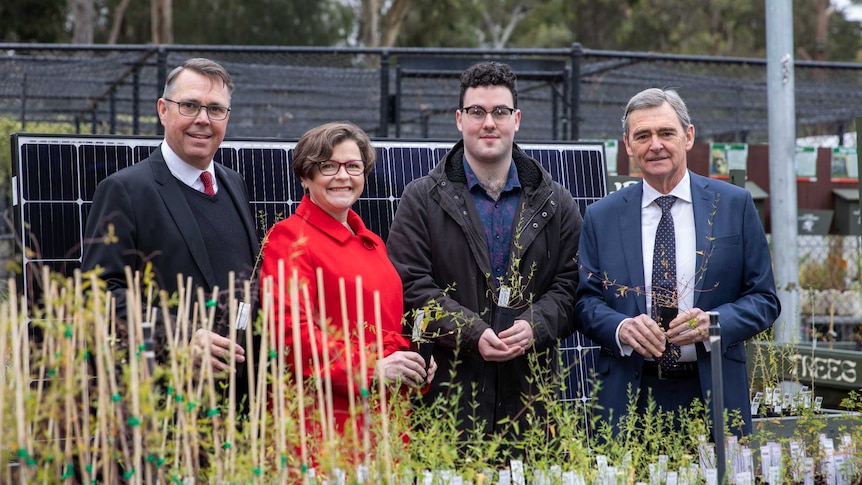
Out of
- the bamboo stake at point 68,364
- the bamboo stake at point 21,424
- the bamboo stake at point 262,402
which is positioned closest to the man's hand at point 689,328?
the bamboo stake at point 262,402

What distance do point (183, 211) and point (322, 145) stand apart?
1.90ft

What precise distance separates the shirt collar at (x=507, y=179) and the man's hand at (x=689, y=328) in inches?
37.3

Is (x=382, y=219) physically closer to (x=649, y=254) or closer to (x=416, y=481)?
(x=649, y=254)

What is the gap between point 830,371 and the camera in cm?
527

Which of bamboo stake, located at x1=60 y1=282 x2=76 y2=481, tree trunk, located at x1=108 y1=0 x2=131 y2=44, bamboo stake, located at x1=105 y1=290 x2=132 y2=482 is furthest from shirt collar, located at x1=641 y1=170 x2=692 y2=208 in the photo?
tree trunk, located at x1=108 y1=0 x2=131 y2=44

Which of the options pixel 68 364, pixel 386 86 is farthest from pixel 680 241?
pixel 386 86

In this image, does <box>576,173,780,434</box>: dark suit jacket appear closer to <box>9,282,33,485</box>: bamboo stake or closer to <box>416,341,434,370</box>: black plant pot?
<box>416,341,434,370</box>: black plant pot

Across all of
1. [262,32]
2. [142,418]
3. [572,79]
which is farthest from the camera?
[262,32]

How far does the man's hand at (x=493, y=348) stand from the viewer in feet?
12.4

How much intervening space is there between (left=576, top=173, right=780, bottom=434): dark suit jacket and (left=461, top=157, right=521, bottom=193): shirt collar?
1.30 feet

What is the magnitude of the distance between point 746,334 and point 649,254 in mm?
484

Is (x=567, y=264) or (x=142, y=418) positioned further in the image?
(x=567, y=264)

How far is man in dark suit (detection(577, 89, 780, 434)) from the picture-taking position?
12.6 feet

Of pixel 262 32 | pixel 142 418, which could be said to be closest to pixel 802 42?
pixel 262 32
